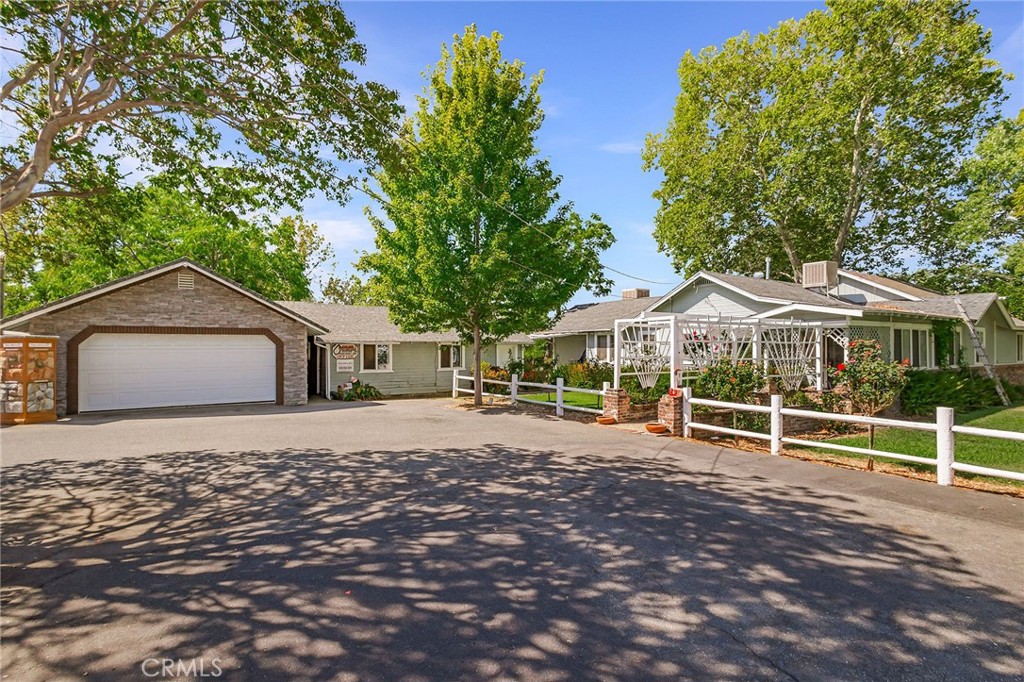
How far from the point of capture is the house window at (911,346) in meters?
18.6

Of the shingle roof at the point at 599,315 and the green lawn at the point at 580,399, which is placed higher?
the shingle roof at the point at 599,315

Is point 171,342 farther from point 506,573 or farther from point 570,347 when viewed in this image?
point 570,347

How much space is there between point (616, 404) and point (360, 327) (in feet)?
47.6

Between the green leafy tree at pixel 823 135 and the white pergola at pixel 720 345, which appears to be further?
the green leafy tree at pixel 823 135

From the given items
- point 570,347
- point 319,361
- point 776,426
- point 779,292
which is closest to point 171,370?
point 319,361

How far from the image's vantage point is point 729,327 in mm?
14703

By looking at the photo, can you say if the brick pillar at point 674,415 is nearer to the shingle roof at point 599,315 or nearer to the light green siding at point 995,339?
the shingle roof at point 599,315

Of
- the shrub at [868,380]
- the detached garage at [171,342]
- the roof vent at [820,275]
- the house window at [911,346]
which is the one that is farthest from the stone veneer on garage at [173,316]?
the house window at [911,346]

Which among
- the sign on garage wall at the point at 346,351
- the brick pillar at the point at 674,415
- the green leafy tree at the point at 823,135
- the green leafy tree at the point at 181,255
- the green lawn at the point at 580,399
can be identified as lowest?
the green lawn at the point at 580,399

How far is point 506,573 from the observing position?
4496 mm

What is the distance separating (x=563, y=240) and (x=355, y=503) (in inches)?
476

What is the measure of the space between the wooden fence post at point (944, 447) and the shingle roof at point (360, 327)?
693 inches

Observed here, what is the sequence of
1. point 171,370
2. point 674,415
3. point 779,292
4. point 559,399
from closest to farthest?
point 674,415 < point 559,399 < point 171,370 < point 779,292

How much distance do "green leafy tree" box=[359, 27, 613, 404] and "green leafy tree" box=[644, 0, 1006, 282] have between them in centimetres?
1856
